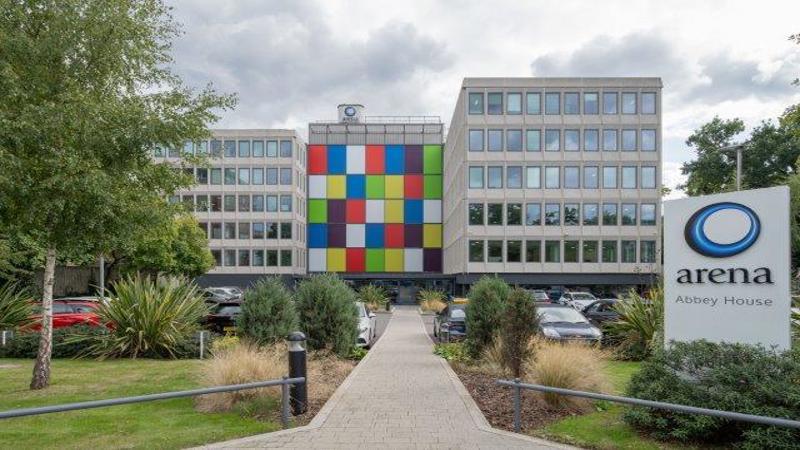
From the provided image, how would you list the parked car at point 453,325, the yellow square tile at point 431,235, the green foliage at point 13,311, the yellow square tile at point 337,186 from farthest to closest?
the yellow square tile at point 337,186 → the yellow square tile at point 431,235 → the parked car at point 453,325 → the green foliage at point 13,311

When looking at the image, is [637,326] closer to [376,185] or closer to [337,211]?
[376,185]

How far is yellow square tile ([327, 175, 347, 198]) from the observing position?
60334 millimetres

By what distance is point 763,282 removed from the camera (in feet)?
25.1

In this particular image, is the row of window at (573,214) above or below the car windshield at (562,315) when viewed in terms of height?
above

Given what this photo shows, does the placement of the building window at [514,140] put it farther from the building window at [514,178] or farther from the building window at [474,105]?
the building window at [474,105]

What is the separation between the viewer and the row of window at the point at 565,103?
153 feet

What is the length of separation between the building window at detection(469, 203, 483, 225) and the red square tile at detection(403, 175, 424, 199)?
13890 millimetres

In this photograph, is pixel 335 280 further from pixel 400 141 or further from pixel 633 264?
pixel 400 141

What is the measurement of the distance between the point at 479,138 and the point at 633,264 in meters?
15.0

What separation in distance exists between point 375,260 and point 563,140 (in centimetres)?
2198

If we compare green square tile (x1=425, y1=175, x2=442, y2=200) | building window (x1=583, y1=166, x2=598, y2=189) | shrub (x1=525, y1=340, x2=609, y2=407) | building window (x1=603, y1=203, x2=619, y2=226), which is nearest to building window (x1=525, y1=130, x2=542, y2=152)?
building window (x1=583, y1=166, x2=598, y2=189)

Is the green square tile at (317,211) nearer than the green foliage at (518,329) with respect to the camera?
No

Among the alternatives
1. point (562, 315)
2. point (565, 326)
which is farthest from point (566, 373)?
point (562, 315)

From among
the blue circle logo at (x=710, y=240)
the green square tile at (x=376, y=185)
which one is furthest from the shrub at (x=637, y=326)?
the green square tile at (x=376, y=185)
